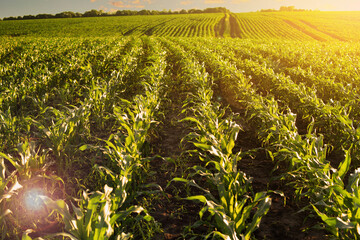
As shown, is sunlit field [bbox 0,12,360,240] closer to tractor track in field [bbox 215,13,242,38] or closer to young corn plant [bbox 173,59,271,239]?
young corn plant [bbox 173,59,271,239]

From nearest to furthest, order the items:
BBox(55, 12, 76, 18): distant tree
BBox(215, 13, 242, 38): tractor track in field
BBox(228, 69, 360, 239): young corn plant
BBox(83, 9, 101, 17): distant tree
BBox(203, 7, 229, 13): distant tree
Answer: BBox(228, 69, 360, 239): young corn plant < BBox(215, 13, 242, 38): tractor track in field < BBox(55, 12, 76, 18): distant tree < BBox(83, 9, 101, 17): distant tree < BBox(203, 7, 229, 13): distant tree

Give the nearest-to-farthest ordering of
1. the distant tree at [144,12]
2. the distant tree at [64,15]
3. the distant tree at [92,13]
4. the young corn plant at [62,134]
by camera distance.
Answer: the young corn plant at [62,134]
the distant tree at [64,15]
the distant tree at [92,13]
the distant tree at [144,12]

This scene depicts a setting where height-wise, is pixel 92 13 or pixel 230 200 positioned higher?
pixel 92 13

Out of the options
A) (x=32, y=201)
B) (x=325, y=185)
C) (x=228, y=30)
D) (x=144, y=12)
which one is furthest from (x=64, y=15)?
(x=325, y=185)

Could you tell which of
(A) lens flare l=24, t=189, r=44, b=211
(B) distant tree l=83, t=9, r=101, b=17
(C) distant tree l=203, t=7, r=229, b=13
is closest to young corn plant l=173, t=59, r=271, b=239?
(A) lens flare l=24, t=189, r=44, b=211

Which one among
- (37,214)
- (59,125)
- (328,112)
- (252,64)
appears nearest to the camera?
(37,214)

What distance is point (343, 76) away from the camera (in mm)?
8938

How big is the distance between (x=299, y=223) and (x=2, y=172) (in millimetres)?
3063

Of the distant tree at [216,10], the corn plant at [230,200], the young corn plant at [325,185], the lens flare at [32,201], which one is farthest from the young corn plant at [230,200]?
the distant tree at [216,10]

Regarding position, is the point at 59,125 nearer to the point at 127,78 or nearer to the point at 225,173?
the point at 225,173

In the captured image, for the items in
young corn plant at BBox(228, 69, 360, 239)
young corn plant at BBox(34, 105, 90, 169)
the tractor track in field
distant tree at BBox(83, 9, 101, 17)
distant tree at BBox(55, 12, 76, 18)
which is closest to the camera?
young corn plant at BBox(228, 69, 360, 239)

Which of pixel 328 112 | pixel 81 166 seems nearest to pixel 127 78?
pixel 81 166

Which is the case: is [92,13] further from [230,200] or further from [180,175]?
[230,200]

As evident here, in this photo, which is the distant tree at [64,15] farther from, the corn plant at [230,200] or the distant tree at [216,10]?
the corn plant at [230,200]
